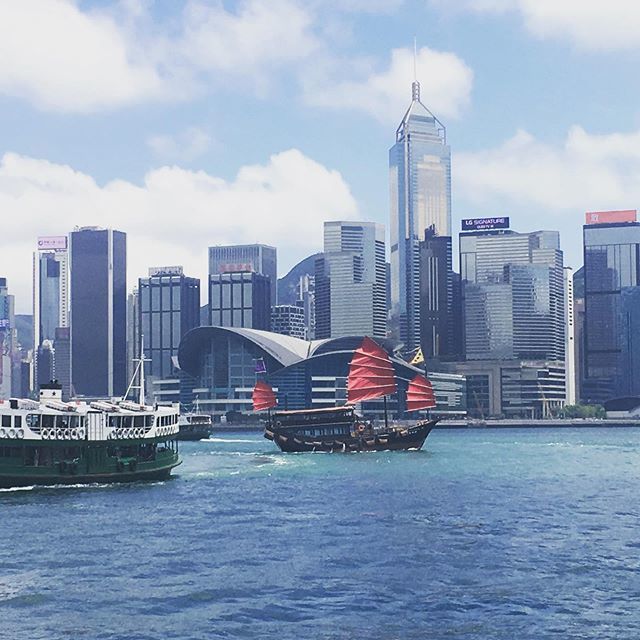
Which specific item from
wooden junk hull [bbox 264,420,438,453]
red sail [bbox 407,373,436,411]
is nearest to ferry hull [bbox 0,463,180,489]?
wooden junk hull [bbox 264,420,438,453]

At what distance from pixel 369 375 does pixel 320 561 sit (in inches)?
4140

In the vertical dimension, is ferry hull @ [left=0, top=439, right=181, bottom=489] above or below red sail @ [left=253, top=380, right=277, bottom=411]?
below

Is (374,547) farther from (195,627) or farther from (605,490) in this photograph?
(605,490)

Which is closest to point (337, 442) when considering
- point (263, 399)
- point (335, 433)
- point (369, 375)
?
point (335, 433)

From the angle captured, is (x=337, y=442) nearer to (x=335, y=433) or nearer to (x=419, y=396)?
(x=335, y=433)

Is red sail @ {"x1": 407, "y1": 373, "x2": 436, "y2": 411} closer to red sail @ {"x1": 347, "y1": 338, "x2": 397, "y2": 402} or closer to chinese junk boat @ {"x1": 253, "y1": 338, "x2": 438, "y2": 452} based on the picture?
red sail @ {"x1": 347, "y1": 338, "x2": 397, "y2": 402}

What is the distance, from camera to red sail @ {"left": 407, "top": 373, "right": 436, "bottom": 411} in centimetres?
16125

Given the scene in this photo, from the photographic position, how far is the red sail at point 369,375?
15450cm

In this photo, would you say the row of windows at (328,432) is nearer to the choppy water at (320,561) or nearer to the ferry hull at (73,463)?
the choppy water at (320,561)

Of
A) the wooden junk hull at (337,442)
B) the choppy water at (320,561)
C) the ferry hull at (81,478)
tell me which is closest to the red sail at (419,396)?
the wooden junk hull at (337,442)

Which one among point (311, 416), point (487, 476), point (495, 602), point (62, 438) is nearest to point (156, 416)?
point (62, 438)

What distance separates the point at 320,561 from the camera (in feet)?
165

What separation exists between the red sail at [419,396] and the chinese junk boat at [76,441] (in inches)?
3067

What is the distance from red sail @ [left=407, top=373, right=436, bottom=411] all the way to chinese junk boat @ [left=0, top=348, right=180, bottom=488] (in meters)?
77.9
